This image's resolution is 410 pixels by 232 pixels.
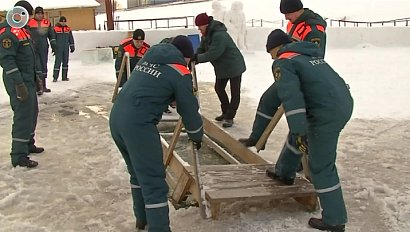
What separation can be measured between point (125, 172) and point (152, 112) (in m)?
2.09

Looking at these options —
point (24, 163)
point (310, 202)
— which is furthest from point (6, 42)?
point (310, 202)

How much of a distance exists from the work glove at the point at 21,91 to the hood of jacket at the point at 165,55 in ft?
7.66

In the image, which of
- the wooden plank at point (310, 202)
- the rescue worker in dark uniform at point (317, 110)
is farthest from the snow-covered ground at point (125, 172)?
the rescue worker in dark uniform at point (317, 110)

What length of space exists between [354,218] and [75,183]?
103 inches

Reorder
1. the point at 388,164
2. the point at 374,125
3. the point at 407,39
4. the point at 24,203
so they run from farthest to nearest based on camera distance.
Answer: the point at 407,39 < the point at 374,125 < the point at 388,164 < the point at 24,203

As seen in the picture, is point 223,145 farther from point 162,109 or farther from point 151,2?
point 151,2

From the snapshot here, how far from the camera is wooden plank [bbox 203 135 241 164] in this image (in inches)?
227

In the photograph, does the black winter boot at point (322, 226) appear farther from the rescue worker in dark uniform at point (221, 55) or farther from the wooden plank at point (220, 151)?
the rescue worker in dark uniform at point (221, 55)

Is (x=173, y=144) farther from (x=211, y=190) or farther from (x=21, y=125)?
(x=21, y=125)

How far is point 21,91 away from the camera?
213 inches

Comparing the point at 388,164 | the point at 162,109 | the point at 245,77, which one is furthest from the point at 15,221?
the point at 245,77

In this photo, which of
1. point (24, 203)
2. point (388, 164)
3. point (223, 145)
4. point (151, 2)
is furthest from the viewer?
point (151, 2)

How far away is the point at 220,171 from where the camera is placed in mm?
4672

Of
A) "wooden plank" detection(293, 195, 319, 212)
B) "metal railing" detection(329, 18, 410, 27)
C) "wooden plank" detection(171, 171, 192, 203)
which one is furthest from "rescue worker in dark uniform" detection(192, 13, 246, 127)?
"metal railing" detection(329, 18, 410, 27)
